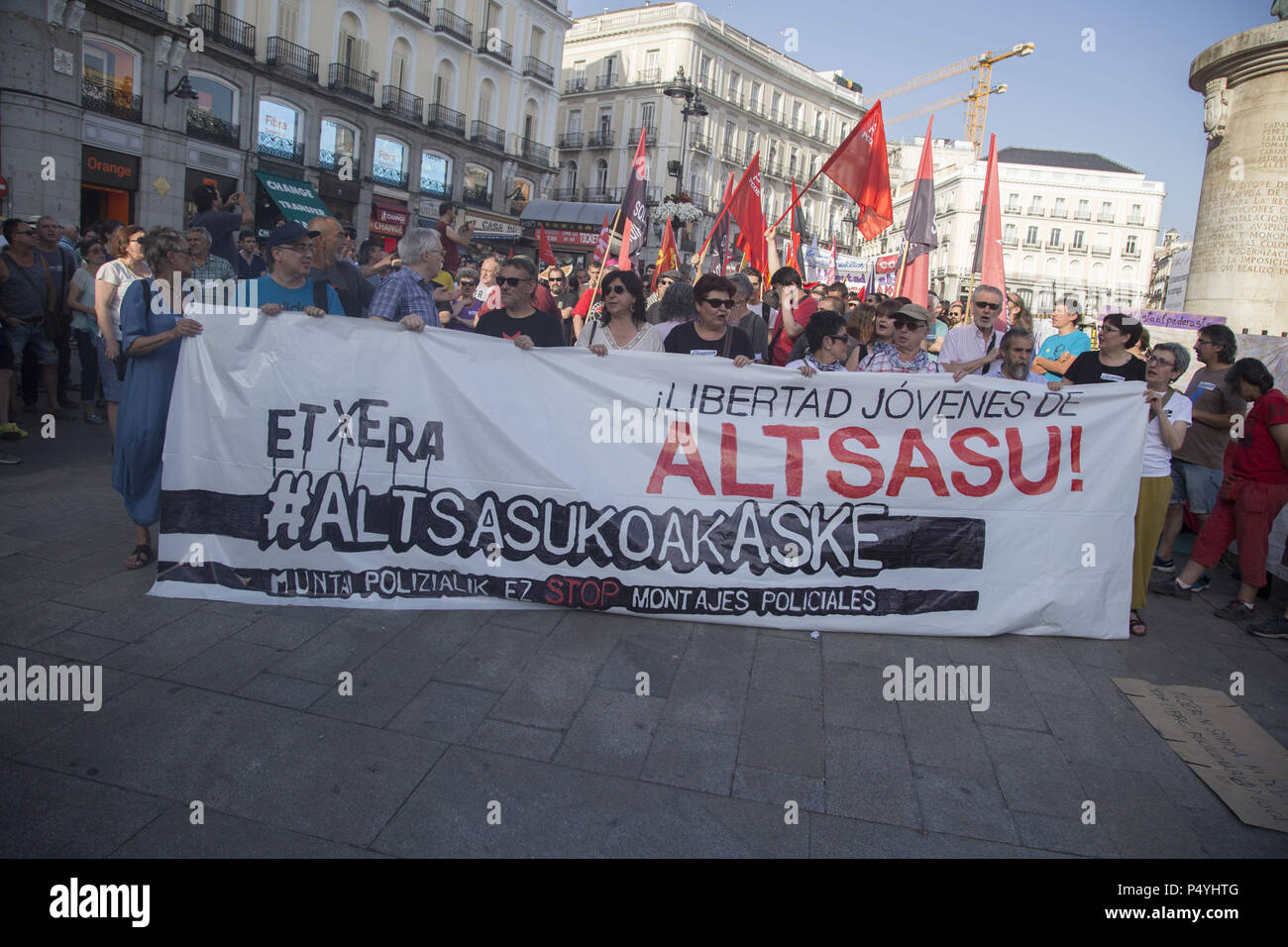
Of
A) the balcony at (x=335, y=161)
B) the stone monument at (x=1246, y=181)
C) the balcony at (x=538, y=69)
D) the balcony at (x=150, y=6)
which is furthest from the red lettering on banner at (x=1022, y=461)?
the balcony at (x=538, y=69)

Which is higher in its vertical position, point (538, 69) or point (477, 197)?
point (538, 69)

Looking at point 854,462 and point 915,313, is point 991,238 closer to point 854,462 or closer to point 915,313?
point 915,313

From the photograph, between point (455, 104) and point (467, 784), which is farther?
point (455, 104)

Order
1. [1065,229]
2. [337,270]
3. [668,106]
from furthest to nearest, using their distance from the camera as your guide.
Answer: [1065,229] < [668,106] < [337,270]

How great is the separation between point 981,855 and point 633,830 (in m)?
1.10

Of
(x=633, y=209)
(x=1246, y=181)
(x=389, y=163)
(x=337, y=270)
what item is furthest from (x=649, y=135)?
(x=337, y=270)

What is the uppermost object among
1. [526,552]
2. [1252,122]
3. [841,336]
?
[1252,122]

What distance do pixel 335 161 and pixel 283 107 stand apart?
248cm

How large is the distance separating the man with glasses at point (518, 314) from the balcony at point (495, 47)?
3391 cm

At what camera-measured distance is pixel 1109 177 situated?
219 feet

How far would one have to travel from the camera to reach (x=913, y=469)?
4.53 metres

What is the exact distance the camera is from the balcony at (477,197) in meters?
34.8
